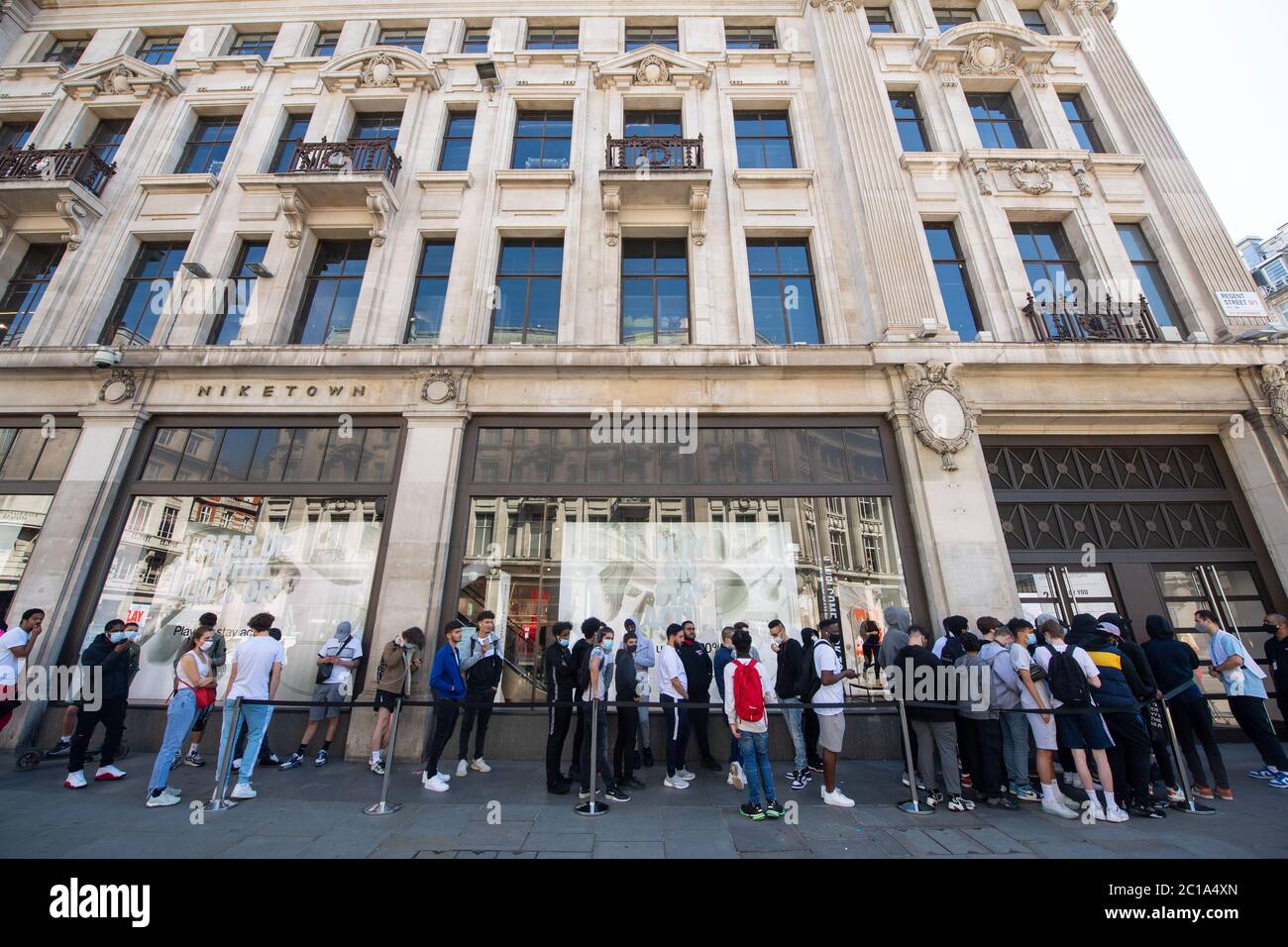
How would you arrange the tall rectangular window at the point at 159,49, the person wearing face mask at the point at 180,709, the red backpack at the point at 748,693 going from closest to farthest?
1. the red backpack at the point at 748,693
2. the person wearing face mask at the point at 180,709
3. the tall rectangular window at the point at 159,49

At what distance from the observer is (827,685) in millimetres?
6156

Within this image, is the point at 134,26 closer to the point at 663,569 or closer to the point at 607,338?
the point at 607,338

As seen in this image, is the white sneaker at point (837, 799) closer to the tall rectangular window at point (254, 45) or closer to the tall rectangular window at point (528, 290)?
the tall rectangular window at point (528, 290)

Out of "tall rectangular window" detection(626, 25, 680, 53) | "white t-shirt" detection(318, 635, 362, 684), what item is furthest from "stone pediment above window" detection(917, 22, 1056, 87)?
"white t-shirt" detection(318, 635, 362, 684)

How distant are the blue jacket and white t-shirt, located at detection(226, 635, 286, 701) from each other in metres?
1.99

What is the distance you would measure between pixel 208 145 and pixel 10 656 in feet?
43.8

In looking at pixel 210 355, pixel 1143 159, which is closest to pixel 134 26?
pixel 210 355

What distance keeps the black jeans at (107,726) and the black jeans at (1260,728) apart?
14643 millimetres

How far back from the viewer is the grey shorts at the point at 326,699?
7.93 metres

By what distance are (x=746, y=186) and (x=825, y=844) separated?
12.9 m

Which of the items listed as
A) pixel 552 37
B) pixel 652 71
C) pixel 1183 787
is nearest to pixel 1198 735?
pixel 1183 787

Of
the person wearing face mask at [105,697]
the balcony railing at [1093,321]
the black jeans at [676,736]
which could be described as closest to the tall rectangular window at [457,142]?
the person wearing face mask at [105,697]

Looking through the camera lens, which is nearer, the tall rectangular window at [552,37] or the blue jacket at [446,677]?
the blue jacket at [446,677]

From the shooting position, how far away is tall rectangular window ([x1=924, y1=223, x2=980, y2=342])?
36.7ft
